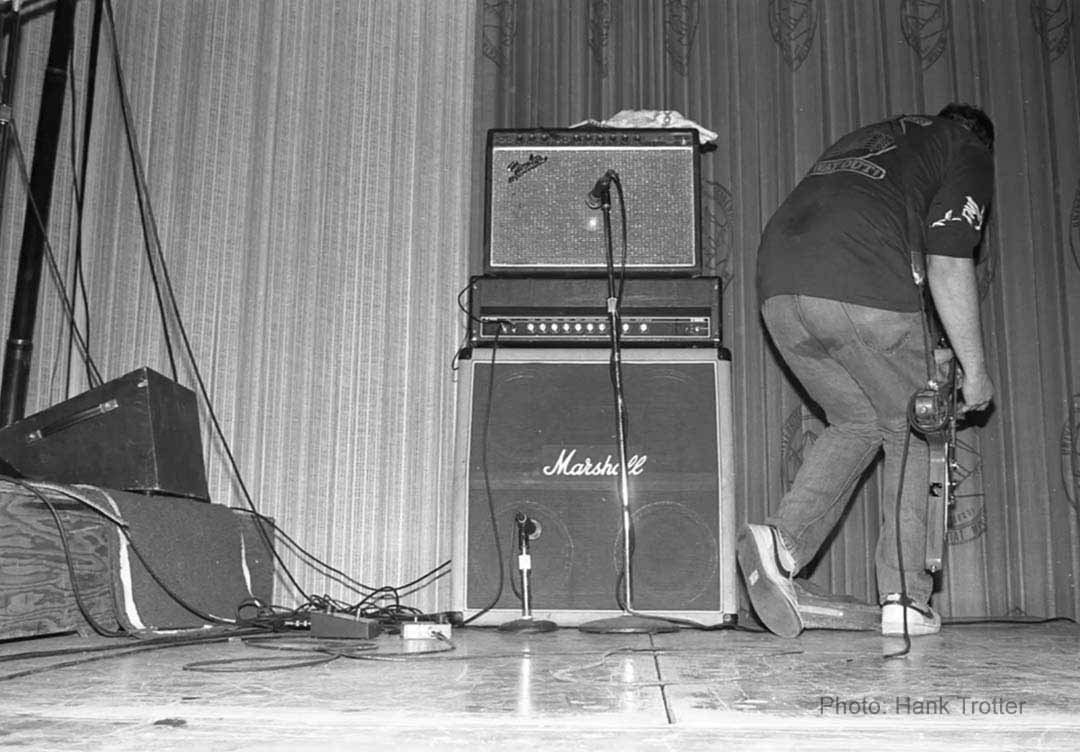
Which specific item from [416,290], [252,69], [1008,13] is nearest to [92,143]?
[252,69]

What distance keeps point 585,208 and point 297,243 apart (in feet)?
3.10

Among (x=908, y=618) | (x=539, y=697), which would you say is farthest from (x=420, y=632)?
(x=908, y=618)

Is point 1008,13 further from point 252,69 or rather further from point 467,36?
point 252,69

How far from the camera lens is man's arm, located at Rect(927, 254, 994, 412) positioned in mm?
2029

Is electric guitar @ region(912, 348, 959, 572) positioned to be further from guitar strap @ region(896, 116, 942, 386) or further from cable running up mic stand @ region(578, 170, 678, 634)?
cable running up mic stand @ region(578, 170, 678, 634)

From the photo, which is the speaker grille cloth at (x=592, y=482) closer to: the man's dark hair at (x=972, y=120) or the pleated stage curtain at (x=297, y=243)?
the pleated stage curtain at (x=297, y=243)

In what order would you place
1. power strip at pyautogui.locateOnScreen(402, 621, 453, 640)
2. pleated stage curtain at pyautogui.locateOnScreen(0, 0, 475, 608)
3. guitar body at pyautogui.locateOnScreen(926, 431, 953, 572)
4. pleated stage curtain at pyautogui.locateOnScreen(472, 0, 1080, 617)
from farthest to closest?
pleated stage curtain at pyautogui.locateOnScreen(0, 0, 475, 608) → pleated stage curtain at pyautogui.locateOnScreen(472, 0, 1080, 617) → guitar body at pyautogui.locateOnScreen(926, 431, 953, 572) → power strip at pyautogui.locateOnScreen(402, 621, 453, 640)

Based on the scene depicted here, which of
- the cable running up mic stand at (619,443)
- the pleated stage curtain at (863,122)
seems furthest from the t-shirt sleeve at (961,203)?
the pleated stage curtain at (863,122)

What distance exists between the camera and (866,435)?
6.83ft

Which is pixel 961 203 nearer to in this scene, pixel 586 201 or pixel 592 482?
pixel 586 201

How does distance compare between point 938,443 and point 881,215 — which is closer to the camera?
point 938,443

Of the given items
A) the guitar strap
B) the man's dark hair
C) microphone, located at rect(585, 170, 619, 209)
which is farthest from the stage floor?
the man's dark hair

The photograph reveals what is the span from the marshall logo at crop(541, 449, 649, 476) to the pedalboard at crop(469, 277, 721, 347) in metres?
0.27

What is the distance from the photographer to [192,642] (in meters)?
1.68
